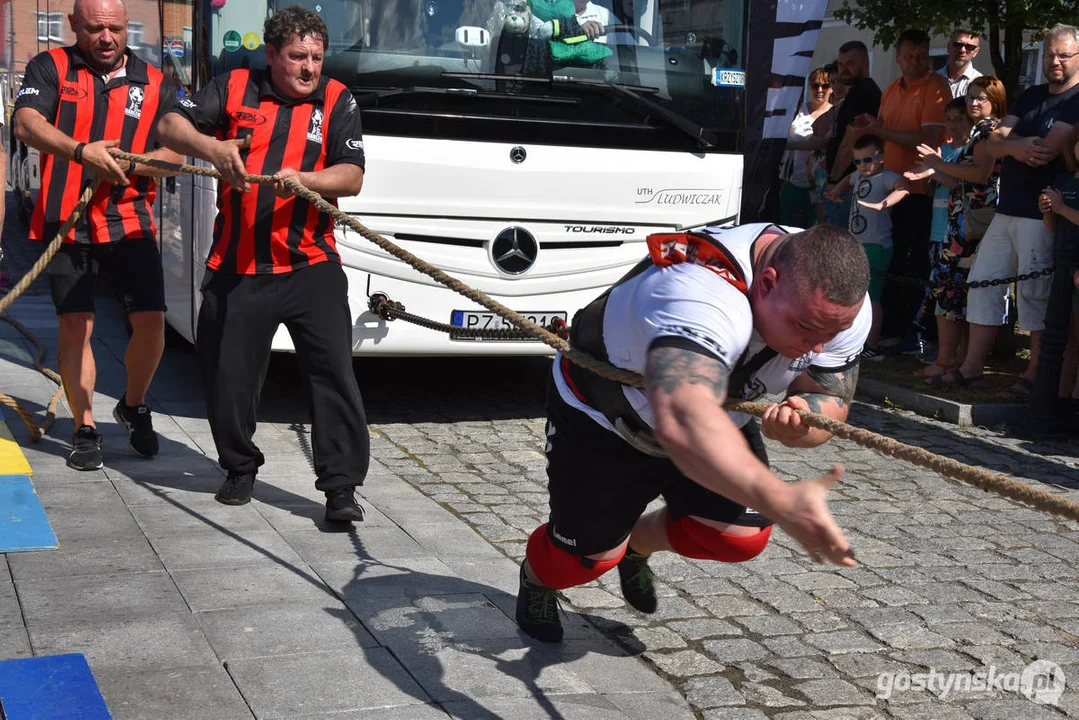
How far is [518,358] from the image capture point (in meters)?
9.38

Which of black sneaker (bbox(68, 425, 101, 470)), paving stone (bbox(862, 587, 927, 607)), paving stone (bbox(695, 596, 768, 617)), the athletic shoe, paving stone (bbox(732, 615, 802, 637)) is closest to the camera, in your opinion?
paving stone (bbox(732, 615, 802, 637))

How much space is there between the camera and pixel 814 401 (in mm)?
3490

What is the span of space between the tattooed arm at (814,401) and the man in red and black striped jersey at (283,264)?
2284mm

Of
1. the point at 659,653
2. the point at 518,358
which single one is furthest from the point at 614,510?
the point at 518,358

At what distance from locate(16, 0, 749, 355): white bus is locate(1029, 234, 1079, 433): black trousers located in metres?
1.84

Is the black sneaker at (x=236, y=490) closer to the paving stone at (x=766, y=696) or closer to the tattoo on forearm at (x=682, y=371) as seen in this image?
the paving stone at (x=766, y=696)

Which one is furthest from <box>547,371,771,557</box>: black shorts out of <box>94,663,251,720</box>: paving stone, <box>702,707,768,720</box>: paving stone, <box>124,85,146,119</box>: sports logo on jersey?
<box>124,85,146,119</box>: sports logo on jersey

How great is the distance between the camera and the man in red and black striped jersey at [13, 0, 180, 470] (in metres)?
5.73

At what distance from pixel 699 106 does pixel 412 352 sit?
2165 millimetres

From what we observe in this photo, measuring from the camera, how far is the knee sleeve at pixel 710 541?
3941 millimetres

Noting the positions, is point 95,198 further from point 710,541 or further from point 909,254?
point 909,254

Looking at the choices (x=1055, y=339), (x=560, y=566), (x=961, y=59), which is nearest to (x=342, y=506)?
(x=560, y=566)

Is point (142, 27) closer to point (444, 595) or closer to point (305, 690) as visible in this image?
point (444, 595)

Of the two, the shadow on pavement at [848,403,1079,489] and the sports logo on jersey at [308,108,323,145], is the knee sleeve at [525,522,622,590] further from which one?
the shadow on pavement at [848,403,1079,489]
